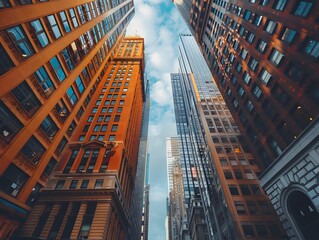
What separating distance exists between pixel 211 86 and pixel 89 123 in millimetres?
61821

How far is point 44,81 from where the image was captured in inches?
968

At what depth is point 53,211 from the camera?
103 ft

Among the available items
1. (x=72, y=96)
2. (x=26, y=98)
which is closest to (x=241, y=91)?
(x=72, y=96)

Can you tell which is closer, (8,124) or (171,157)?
(8,124)

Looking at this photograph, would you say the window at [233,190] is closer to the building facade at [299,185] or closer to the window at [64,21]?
the building facade at [299,185]

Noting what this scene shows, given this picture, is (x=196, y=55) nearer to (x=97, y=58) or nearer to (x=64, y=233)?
(x=97, y=58)

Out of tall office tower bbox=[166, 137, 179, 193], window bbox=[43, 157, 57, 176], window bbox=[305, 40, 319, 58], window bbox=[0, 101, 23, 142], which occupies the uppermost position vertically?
tall office tower bbox=[166, 137, 179, 193]

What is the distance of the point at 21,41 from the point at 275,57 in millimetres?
30723

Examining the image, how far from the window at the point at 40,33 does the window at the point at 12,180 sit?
581 inches

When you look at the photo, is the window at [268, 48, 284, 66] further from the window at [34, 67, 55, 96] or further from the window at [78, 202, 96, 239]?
the window at [78, 202, 96, 239]

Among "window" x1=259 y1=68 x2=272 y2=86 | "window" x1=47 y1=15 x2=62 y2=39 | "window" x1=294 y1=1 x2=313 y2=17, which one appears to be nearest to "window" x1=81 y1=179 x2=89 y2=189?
"window" x1=47 y1=15 x2=62 y2=39

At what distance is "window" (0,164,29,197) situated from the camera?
1988 cm

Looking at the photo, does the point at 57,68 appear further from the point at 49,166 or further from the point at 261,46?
the point at 261,46

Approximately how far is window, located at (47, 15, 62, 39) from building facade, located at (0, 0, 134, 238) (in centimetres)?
12
